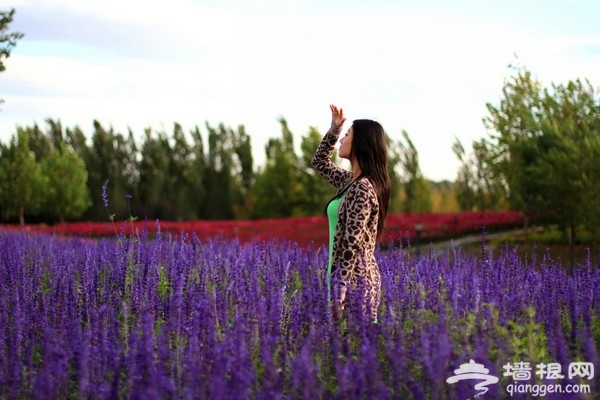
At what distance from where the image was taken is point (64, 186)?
28469 millimetres

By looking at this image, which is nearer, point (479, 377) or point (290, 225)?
point (479, 377)

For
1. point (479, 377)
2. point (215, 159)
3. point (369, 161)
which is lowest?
point (479, 377)

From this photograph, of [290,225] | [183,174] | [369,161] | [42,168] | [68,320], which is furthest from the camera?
[183,174]

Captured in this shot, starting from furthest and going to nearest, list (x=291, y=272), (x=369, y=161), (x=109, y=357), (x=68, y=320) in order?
(x=291, y=272)
(x=68, y=320)
(x=369, y=161)
(x=109, y=357)

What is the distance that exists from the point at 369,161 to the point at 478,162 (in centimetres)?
2586

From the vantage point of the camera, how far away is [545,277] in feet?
20.9

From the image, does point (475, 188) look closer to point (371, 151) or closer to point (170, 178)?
point (170, 178)

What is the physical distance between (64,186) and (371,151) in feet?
82.2

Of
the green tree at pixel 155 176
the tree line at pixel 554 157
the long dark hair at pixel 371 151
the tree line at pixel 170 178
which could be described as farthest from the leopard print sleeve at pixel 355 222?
the green tree at pixel 155 176

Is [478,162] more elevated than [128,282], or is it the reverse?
[478,162]

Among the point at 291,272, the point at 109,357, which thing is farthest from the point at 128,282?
the point at 109,357

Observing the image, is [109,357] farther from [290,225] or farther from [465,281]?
[290,225]

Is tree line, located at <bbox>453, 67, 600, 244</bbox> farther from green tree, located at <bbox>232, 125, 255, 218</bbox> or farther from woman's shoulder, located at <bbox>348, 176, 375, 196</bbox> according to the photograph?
green tree, located at <bbox>232, 125, 255, 218</bbox>

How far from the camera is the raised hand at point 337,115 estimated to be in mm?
5613
